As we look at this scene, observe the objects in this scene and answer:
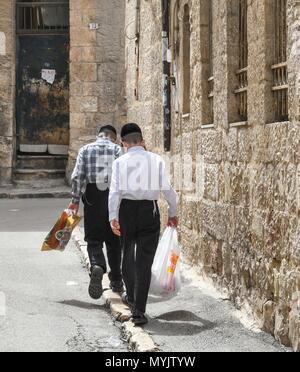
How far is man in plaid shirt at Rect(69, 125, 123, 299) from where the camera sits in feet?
27.1

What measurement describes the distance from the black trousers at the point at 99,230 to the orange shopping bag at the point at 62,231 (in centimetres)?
18

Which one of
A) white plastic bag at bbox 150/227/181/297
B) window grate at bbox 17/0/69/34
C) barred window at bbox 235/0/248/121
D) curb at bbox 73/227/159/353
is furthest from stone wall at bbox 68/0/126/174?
white plastic bag at bbox 150/227/181/297

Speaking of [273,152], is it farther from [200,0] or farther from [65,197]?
[65,197]

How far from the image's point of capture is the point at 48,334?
6.73m

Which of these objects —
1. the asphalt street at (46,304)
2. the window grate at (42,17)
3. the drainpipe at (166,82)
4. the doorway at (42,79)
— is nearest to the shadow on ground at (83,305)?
the asphalt street at (46,304)

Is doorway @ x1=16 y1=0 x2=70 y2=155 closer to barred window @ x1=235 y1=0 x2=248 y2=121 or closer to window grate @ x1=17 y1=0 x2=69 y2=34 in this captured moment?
window grate @ x1=17 y1=0 x2=69 y2=34

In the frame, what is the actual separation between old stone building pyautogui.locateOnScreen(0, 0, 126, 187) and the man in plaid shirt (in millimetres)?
11999

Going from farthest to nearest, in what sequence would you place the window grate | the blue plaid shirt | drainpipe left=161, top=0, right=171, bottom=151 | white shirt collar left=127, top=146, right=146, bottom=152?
the window grate
drainpipe left=161, top=0, right=171, bottom=151
the blue plaid shirt
white shirt collar left=127, top=146, right=146, bottom=152

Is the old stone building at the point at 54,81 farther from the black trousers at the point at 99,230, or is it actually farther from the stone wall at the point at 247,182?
the black trousers at the point at 99,230

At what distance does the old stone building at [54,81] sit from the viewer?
2031cm

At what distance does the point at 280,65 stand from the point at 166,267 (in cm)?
203

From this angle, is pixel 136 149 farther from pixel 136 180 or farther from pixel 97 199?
pixel 97 199

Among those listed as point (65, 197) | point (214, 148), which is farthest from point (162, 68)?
point (65, 197)

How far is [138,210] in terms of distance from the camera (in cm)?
705
